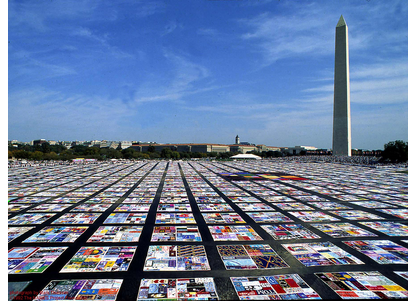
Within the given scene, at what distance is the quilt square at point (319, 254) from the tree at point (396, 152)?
47594 mm

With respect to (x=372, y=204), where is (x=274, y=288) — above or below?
below

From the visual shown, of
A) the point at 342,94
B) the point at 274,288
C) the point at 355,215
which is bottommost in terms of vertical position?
the point at 274,288

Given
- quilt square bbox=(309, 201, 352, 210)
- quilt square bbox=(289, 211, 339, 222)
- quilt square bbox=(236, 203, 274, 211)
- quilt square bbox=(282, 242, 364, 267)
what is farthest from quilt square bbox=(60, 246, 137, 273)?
quilt square bbox=(309, 201, 352, 210)

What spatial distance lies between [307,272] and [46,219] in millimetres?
9005

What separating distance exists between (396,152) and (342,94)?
14.1m

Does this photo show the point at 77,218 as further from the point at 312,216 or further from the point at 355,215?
the point at 355,215

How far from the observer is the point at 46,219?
906cm

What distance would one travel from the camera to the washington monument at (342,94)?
149 feet

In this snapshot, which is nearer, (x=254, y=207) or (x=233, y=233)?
(x=233, y=233)

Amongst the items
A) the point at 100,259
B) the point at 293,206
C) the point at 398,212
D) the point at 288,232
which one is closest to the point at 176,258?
the point at 100,259

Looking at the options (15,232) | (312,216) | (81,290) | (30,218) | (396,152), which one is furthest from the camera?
(396,152)

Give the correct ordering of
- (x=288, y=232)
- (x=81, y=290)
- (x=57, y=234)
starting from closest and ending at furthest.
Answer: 1. (x=81, y=290)
2. (x=57, y=234)
3. (x=288, y=232)

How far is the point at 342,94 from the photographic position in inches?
1842

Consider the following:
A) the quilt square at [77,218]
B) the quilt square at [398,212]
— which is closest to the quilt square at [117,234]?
the quilt square at [77,218]
